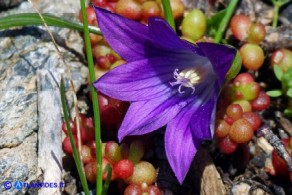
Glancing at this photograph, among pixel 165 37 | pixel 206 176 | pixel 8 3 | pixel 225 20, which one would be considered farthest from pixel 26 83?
pixel 225 20

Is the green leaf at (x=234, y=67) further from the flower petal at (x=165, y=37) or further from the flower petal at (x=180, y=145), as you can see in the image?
the flower petal at (x=180, y=145)

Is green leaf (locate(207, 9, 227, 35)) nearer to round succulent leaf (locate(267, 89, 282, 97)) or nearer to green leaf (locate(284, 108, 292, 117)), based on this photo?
round succulent leaf (locate(267, 89, 282, 97))

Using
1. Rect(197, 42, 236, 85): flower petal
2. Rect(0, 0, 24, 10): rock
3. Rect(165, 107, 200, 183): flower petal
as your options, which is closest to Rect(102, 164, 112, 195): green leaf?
Rect(165, 107, 200, 183): flower petal

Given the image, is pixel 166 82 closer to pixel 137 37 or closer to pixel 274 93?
pixel 137 37

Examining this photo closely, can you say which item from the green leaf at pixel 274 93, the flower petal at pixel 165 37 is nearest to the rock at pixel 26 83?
the flower petal at pixel 165 37

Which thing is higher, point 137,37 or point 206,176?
point 137,37

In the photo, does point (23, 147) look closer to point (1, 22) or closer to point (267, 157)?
point (1, 22)
